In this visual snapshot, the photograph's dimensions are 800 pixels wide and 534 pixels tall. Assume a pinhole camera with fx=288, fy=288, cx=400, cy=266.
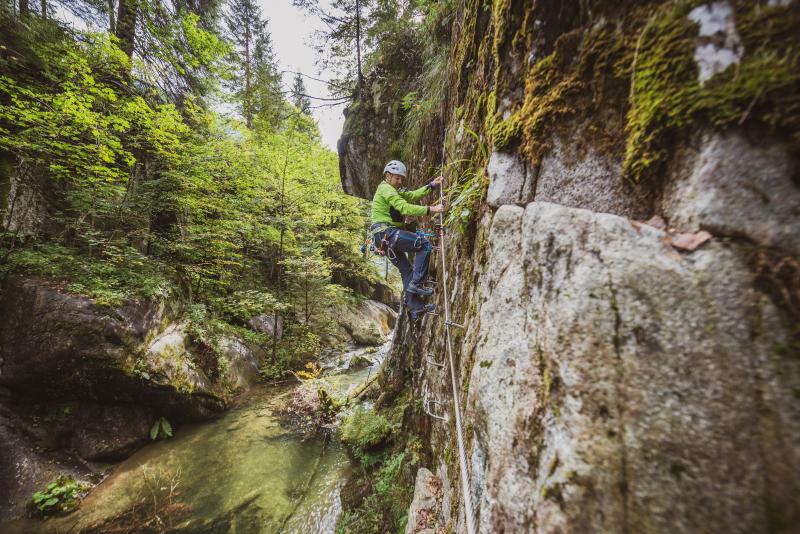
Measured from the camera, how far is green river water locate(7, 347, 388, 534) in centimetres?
482

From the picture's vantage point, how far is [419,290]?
4.91m

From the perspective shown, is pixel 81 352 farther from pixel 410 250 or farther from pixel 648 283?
pixel 648 283

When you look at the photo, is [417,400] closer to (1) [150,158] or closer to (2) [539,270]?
(2) [539,270]

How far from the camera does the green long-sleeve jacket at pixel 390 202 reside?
429cm

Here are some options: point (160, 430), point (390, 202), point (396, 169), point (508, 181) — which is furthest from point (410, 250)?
point (160, 430)

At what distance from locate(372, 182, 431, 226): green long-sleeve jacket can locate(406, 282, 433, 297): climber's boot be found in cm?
109

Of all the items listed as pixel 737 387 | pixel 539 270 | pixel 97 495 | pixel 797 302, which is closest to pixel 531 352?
pixel 539 270

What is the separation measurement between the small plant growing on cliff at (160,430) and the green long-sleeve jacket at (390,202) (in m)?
6.92

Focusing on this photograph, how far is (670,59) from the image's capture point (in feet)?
4.10

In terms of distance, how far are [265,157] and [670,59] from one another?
11.5 m

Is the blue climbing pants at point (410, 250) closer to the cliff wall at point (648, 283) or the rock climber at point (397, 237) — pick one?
the rock climber at point (397, 237)

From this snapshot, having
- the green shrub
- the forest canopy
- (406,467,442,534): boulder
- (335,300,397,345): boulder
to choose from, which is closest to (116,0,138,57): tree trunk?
the forest canopy

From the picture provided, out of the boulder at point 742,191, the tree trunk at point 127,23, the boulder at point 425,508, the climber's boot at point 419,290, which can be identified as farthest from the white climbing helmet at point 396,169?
the tree trunk at point 127,23

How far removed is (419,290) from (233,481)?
5.28 m
